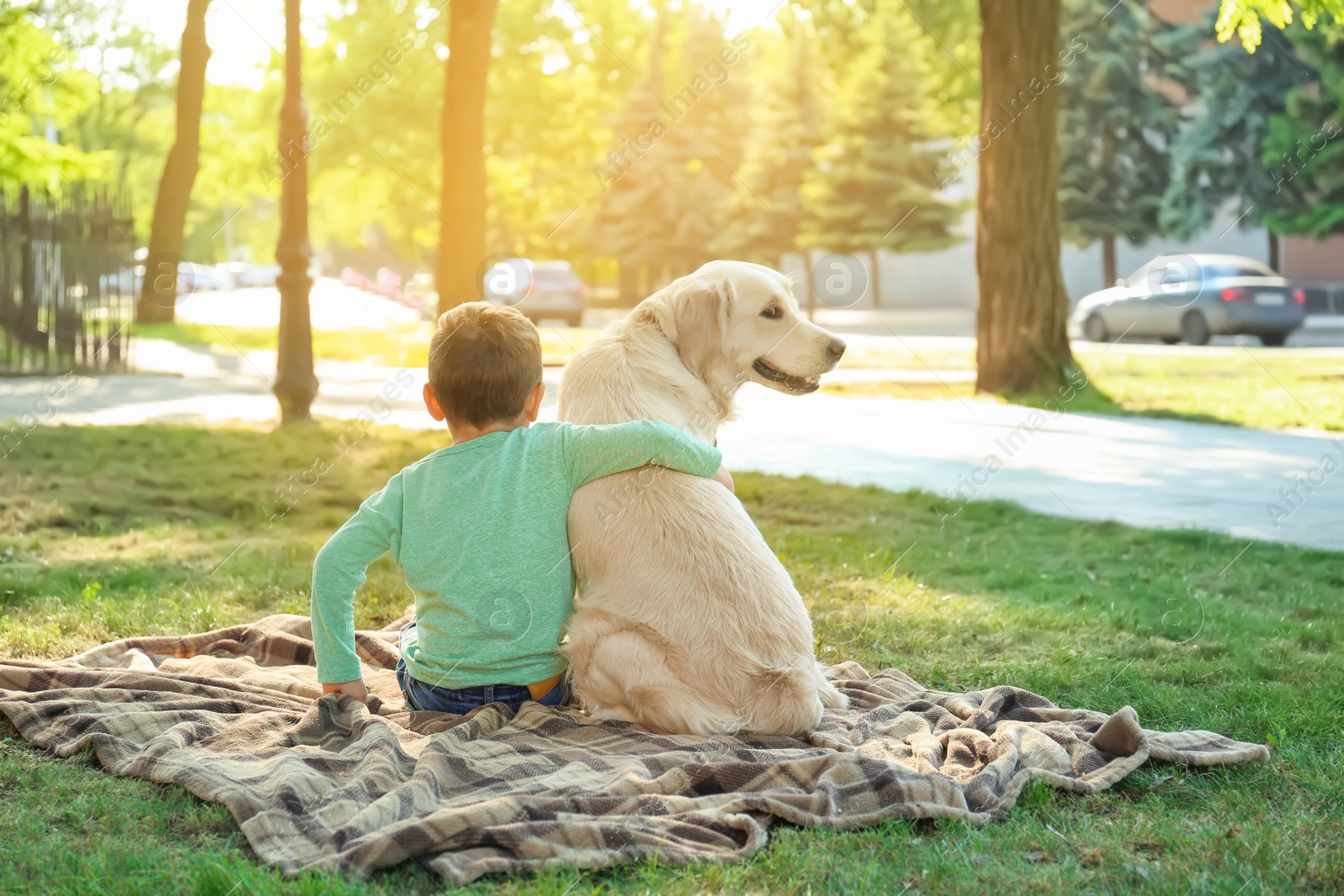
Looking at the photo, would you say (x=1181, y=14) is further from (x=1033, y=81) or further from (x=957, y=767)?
(x=957, y=767)

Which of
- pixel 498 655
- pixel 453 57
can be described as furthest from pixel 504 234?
pixel 498 655

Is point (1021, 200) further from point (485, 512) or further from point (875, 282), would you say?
point (875, 282)

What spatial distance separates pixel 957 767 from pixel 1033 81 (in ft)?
41.4

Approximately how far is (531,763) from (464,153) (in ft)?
38.0

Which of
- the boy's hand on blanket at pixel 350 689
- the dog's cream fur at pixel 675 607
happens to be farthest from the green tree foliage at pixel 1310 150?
the boy's hand on blanket at pixel 350 689

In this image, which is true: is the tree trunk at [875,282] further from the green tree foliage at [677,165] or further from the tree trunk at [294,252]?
the tree trunk at [294,252]

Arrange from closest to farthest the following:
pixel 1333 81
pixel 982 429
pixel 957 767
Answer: pixel 957 767 < pixel 982 429 < pixel 1333 81

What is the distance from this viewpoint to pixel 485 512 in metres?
3.57

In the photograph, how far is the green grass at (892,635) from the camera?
279 centimetres

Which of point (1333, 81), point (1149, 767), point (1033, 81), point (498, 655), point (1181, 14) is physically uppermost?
point (1181, 14)

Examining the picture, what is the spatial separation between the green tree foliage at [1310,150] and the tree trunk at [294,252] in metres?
24.6

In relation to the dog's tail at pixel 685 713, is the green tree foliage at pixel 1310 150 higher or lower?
higher

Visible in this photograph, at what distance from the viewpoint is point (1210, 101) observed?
3219cm

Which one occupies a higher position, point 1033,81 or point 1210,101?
point 1210,101
